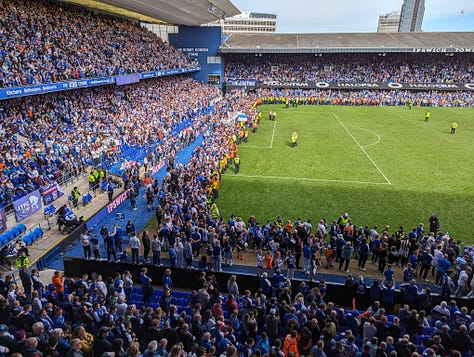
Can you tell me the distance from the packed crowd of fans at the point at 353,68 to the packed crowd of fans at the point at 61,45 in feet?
65.8

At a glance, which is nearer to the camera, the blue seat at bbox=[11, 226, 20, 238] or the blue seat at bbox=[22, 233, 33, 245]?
the blue seat at bbox=[22, 233, 33, 245]

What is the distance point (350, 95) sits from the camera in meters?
47.1

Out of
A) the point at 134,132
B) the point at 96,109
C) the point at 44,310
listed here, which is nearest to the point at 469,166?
the point at 134,132

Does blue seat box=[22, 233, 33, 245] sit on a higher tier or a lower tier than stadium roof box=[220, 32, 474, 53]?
lower

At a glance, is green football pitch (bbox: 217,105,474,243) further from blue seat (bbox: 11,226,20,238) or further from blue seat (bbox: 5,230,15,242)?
blue seat (bbox: 5,230,15,242)

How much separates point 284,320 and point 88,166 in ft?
54.2

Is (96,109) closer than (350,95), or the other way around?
(96,109)

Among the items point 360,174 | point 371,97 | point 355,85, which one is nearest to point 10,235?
point 360,174

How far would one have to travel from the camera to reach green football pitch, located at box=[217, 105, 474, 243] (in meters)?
16.3

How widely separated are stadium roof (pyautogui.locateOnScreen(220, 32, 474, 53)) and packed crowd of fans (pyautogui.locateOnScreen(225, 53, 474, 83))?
2.25 meters

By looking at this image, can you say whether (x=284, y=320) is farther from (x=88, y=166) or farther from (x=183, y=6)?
(x=183, y=6)

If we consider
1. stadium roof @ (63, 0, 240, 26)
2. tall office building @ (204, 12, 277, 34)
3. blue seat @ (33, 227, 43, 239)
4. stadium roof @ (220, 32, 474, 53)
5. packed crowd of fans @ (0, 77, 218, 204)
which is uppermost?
tall office building @ (204, 12, 277, 34)

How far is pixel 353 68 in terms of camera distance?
53.2m

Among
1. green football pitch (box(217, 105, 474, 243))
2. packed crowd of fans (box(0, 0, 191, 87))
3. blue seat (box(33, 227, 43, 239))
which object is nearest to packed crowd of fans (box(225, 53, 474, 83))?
green football pitch (box(217, 105, 474, 243))
